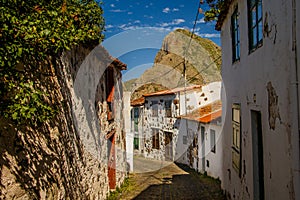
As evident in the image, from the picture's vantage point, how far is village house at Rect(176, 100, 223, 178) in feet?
38.7

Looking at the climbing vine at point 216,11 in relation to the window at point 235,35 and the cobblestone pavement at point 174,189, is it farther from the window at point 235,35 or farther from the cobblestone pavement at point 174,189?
the cobblestone pavement at point 174,189

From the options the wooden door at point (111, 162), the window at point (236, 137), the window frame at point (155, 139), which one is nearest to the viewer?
the window at point (236, 137)

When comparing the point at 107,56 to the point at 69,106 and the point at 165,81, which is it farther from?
the point at 165,81

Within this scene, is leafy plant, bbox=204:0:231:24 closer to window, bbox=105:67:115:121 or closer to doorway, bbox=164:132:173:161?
window, bbox=105:67:115:121

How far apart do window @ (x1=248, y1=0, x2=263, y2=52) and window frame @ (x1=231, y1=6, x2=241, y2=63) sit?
1.09 meters

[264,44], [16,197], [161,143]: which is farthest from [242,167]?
[161,143]

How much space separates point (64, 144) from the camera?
16.9 feet

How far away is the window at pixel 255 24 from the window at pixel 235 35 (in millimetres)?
1092

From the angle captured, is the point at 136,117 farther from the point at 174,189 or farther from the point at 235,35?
the point at 235,35

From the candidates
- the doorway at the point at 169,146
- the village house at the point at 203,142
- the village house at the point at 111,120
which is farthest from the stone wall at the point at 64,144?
the doorway at the point at 169,146

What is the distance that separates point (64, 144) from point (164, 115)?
1659 centimetres

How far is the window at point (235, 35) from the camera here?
645cm

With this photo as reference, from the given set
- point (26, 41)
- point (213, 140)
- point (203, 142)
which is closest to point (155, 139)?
point (203, 142)

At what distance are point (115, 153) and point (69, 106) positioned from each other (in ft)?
18.4
